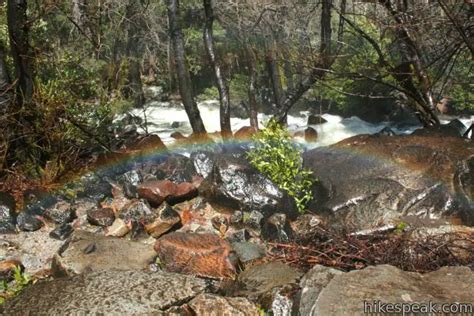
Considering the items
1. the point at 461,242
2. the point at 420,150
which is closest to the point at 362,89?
the point at 420,150

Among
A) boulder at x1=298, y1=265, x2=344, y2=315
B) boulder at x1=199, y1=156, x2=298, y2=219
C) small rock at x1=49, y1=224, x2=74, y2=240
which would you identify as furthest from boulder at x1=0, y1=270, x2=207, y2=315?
boulder at x1=199, y1=156, x2=298, y2=219

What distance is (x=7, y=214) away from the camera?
26.9ft

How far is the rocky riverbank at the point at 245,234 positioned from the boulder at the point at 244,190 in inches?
0.9

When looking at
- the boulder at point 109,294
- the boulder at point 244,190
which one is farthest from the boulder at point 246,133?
the boulder at point 109,294

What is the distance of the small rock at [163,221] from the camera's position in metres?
7.80

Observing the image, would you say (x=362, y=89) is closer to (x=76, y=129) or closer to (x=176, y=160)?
(x=176, y=160)

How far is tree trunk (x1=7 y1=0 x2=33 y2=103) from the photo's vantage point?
341 inches

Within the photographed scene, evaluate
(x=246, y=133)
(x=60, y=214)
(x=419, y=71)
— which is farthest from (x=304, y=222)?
(x=246, y=133)

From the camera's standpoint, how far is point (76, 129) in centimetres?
1026

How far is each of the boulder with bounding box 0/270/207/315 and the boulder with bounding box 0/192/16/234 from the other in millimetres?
3156

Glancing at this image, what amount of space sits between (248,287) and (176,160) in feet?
19.1

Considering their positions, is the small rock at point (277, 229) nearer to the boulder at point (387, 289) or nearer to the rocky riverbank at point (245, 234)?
the rocky riverbank at point (245, 234)

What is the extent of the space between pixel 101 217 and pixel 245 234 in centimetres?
248

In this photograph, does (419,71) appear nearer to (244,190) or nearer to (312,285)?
(244,190)
